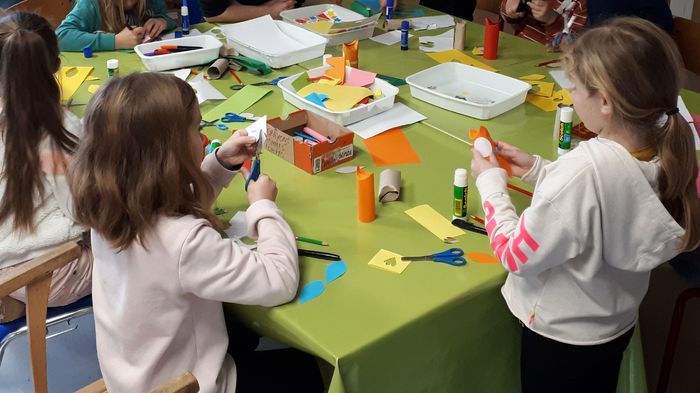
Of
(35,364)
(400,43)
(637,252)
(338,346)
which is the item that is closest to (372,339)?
(338,346)

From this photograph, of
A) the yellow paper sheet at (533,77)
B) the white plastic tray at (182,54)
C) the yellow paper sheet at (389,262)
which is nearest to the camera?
the yellow paper sheet at (389,262)

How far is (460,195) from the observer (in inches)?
58.9

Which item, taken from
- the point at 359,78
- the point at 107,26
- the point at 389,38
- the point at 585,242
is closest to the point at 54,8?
the point at 107,26

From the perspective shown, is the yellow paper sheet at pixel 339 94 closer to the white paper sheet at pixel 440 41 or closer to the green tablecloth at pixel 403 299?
the green tablecloth at pixel 403 299

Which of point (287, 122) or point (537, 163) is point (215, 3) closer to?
point (287, 122)

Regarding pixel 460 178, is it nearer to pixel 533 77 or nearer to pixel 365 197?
pixel 365 197

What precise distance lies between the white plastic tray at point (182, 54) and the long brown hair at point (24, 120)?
28.8 inches

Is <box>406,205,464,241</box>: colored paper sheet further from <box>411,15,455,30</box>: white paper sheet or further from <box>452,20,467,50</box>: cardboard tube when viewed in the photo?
<box>411,15,455,30</box>: white paper sheet

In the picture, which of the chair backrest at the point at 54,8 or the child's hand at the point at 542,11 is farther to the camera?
the chair backrest at the point at 54,8

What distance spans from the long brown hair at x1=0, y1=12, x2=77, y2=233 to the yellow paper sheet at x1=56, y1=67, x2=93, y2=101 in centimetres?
58

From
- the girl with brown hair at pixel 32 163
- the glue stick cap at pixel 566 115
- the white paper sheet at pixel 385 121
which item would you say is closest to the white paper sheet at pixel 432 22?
the white paper sheet at pixel 385 121

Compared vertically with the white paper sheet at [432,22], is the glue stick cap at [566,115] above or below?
above

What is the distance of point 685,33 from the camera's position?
95.7 inches

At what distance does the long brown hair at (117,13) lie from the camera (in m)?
2.68
